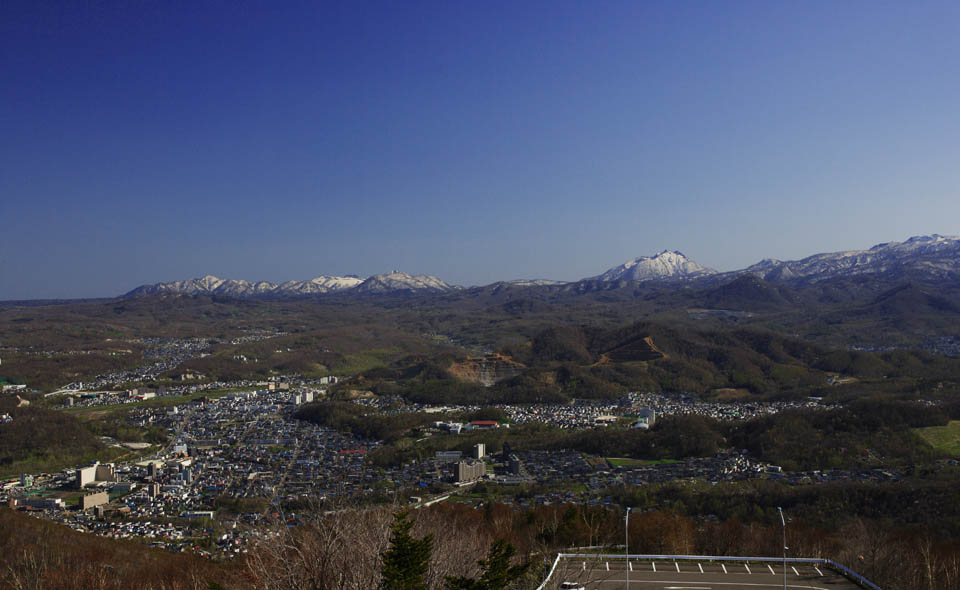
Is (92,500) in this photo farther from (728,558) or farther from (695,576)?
(728,558)

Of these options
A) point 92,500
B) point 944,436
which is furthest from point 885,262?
point 92,500

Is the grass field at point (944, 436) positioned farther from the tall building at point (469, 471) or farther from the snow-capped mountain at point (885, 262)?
the snow-capped mountain at point (885, 262)

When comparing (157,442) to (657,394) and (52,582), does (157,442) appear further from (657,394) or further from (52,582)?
(657,394)

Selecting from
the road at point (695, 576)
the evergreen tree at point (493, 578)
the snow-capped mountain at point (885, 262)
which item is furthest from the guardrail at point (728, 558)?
the snow-capped mountain at point (885, 262)

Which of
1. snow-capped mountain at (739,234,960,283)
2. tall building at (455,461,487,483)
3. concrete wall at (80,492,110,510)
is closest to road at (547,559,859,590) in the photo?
tall building at (455,461,487,483)

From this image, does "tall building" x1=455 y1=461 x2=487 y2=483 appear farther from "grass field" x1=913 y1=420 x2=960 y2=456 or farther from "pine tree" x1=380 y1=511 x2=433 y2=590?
"grass field" x1=913 y1=420 x2=960 y2=456

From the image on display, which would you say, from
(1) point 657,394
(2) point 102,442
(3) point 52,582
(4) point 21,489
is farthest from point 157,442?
(1) point 657,394

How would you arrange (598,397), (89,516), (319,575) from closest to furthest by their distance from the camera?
1. (319,575)
2. (89,516)
3. (598,397)
